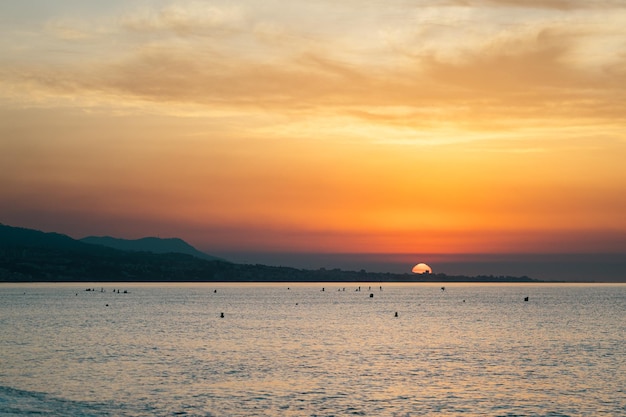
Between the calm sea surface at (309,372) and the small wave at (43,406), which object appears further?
the calm sea surface at (309,372)

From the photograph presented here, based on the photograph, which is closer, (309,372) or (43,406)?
(43,406)

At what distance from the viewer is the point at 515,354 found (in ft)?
323

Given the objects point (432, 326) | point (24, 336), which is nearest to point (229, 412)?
point (24, 336)

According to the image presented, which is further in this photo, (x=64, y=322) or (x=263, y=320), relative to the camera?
(x=263, y=320)

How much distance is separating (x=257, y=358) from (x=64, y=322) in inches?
3253

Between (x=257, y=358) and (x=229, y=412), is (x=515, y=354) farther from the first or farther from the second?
(x=229, y=412)

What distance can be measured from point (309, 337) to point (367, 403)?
62.8 metres

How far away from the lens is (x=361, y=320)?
569ft

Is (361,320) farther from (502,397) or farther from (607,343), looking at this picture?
(502,397)

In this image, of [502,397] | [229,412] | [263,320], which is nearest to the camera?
[229,412]

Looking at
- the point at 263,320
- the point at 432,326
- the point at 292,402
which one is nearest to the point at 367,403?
the point at 292,402

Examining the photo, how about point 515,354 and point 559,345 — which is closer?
point 515,354

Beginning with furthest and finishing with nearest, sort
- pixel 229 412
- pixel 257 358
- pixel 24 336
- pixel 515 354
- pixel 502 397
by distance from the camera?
pixel 24 336 < pixel 515 354 < pixel 257 358 < pixel 502 397 < pixel 229 412

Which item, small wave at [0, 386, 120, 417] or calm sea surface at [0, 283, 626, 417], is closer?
small wave at [0, 386, 120, 417]
